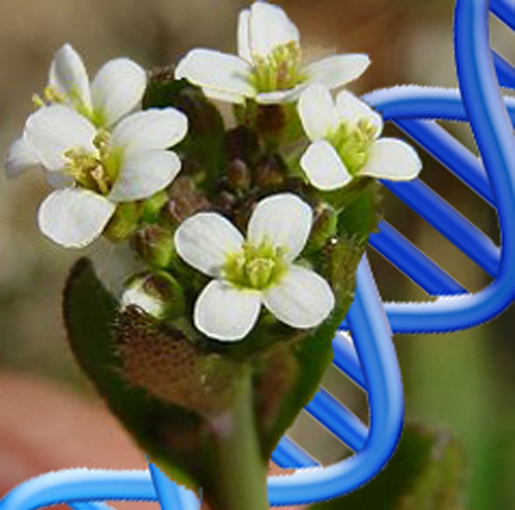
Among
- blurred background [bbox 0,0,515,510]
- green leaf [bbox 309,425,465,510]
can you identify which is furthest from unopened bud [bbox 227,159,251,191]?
blurred background [bbox 0,0,515,510]

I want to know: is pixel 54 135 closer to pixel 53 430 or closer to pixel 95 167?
pixel 95 167

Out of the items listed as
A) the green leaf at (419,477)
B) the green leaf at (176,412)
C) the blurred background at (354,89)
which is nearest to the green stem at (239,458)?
the green leaf at (176,412)

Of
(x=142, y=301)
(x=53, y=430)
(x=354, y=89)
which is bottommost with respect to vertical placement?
(x=53, y=430)

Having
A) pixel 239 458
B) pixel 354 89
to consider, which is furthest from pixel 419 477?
pixel 354 89

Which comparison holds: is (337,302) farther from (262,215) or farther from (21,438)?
(21,438)

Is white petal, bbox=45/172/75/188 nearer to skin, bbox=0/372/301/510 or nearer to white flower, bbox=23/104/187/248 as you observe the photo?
white flower, bbox=23/104/187/248

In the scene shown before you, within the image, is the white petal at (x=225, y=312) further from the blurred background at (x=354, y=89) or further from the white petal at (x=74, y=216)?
the blurred background at (x=354, y=89)
